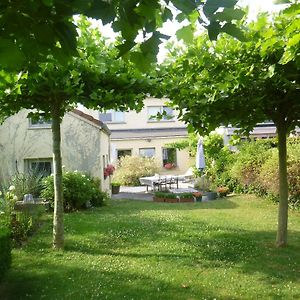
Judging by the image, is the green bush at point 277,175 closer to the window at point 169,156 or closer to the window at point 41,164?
the window at point 41,164

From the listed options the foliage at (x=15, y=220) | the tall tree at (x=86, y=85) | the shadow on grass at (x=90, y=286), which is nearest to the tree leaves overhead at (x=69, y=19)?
the shadow on grass at (x=90, y=286)

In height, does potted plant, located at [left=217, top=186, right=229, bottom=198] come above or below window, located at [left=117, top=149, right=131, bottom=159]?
below

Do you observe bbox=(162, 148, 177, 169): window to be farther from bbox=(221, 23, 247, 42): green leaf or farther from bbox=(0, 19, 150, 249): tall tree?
bbox=(221, 23, 247, 42): green leaf

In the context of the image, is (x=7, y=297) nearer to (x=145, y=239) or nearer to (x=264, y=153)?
(x=145, y=239)

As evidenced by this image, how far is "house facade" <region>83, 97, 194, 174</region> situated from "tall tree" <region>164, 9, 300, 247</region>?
26098mm

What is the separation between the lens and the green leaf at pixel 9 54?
200cm

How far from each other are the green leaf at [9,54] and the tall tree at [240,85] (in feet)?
13.6

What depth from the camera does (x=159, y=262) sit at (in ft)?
24.5

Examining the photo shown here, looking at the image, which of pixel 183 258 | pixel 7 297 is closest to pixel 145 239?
pixel 183 258

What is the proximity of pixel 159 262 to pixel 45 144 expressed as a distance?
13216mm

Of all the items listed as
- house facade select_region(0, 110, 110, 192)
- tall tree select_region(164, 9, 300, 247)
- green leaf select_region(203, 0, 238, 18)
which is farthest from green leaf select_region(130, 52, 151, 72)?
house facade select_region(0, 110, 110, 192)

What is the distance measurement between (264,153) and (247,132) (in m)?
9.83

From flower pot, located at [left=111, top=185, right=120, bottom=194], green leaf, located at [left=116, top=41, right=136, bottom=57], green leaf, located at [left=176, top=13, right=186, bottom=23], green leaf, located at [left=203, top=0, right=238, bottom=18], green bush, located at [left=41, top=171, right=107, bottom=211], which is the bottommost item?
flower pot, located at [left=111, top=185, right=120, bottom=194]

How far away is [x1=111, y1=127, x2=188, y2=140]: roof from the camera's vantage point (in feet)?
115
